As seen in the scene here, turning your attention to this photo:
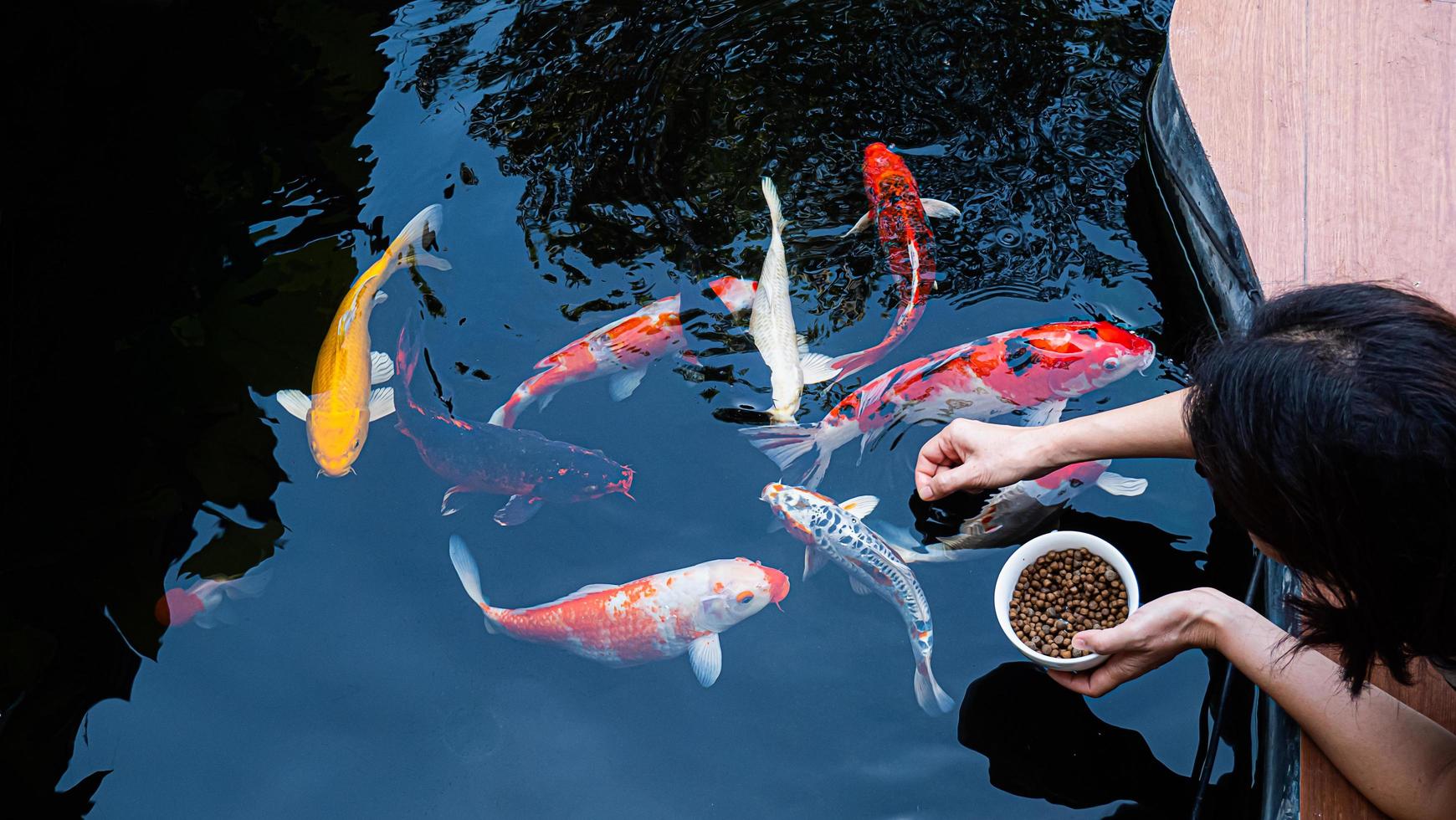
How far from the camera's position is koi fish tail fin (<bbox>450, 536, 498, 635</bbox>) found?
317cm

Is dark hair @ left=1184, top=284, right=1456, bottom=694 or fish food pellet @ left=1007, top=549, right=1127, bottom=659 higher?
dark hair @ left=1184, top=284, right=1456, bottom=694

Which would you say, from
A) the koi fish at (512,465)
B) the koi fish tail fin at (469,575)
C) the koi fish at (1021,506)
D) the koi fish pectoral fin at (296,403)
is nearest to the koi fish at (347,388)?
the koi fish pectoral fin at (296,403)

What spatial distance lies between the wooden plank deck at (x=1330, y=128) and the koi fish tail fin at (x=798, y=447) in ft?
4.79

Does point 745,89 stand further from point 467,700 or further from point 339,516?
point 467,700

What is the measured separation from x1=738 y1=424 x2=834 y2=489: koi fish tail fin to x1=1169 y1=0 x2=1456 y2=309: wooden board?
1464 mm

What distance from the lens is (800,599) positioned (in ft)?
10.5

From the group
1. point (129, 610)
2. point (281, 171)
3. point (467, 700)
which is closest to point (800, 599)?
point (467, 700)

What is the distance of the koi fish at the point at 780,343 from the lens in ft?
11.4

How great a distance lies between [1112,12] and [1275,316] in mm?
3543

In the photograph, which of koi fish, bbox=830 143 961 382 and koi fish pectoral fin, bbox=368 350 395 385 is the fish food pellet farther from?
koi fish pectoral fin, bbox=368 350 395 385

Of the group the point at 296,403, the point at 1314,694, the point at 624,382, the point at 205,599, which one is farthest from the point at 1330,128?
the point at 205,599

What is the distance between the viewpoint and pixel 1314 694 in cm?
214

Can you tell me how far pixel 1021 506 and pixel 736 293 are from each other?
4.55 ft

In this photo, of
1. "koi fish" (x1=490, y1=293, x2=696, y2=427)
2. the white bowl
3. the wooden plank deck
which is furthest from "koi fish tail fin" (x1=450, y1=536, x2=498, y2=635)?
the wooden plank deck
